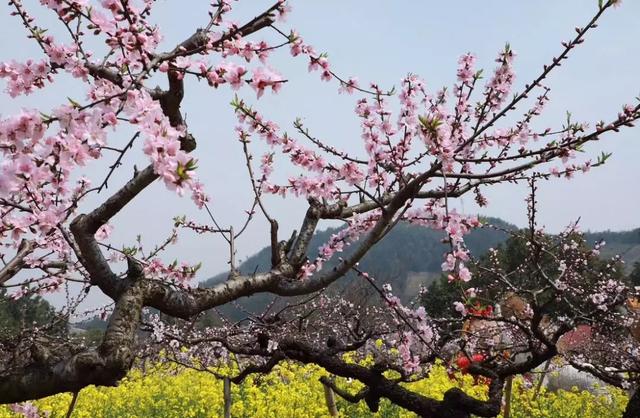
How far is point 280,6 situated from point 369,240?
176cm

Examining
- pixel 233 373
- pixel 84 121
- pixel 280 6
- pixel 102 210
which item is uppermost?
pixel 280 6

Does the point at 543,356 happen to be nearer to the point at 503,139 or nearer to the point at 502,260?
the point at 503,139

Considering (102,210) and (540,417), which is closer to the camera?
(102,210)

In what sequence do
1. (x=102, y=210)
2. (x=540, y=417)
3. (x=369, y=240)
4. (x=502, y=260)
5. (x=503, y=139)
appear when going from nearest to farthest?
1. (x=102, y=210)
2. (x=369, y=240)
3. (x=503, y=139)
4. (x=540, y=417)
5. (x=502, y=260)

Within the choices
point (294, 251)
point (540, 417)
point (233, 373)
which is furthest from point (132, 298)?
point (540, 417)

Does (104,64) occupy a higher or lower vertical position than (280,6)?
lower

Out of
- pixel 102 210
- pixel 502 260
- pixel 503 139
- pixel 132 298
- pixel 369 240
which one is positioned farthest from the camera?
pixel 502 260

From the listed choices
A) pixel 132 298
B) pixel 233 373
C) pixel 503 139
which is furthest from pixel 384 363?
pixel 233 373

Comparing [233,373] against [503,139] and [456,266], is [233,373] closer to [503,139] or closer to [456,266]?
[503,139]

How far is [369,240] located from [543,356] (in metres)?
1.34

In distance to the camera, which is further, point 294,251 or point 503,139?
point 503,139

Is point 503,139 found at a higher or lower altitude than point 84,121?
higher

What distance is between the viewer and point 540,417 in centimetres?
1006

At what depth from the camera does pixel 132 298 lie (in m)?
2.66
